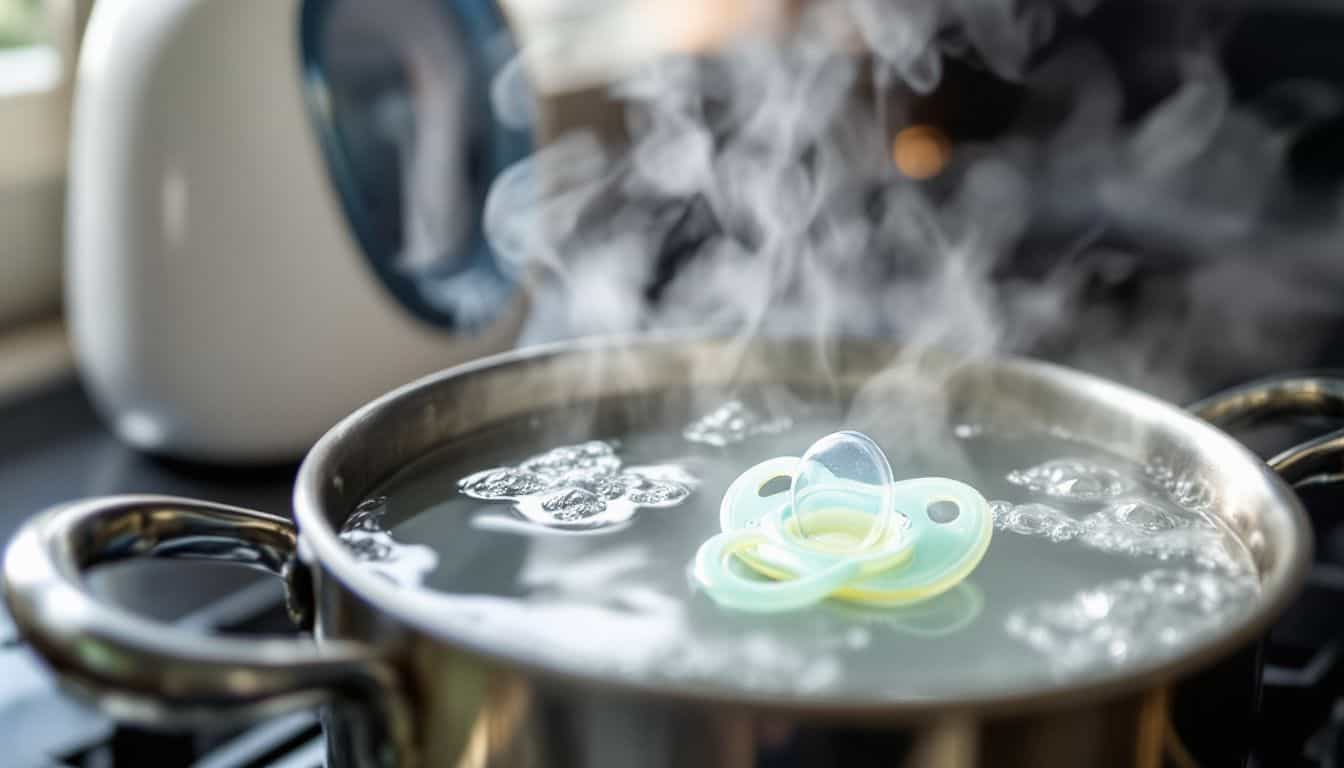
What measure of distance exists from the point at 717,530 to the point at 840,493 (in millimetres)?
84

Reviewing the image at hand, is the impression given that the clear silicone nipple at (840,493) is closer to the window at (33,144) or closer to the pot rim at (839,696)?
the pot rim at (839,696)

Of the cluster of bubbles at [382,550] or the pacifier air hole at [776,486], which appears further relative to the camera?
the pacifier air hole at [776,486]

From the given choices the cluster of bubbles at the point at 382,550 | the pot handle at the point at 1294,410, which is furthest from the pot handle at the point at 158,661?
the pot handle at the point at 1294,410

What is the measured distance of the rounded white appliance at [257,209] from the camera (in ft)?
3.94

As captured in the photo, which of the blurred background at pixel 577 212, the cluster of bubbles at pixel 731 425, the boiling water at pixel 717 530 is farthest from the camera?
the blurred background at pixel 577 212

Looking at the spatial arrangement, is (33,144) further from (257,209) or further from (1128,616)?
(1128,616)

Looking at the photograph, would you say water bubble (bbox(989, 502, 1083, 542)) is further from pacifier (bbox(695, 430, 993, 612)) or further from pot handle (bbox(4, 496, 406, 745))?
pot handle (bbox(4, 496, 406, 745))

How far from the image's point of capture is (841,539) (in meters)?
0.60

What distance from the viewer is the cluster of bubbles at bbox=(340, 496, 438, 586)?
0.60 metres

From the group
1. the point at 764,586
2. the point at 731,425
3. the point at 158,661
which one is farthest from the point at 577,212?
the point at 158,661

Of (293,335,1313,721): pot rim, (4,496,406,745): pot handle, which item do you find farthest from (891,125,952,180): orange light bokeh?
(4,496,406,745): pot handle

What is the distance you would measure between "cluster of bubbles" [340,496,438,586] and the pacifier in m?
0.13

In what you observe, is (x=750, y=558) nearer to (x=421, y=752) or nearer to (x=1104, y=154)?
(x=421, y=752)

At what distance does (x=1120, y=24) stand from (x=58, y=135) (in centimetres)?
156
